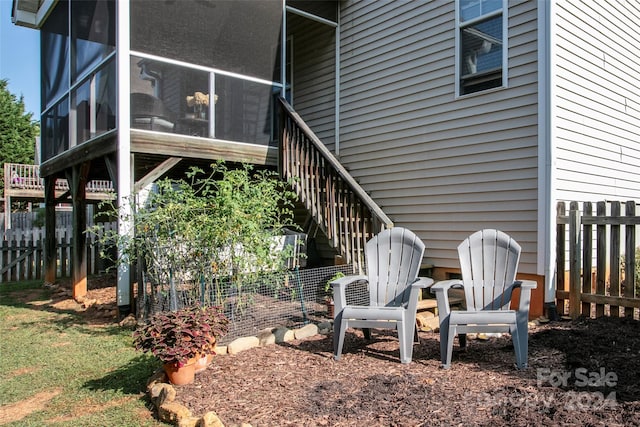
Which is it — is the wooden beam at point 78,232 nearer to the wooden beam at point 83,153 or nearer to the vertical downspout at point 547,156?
the wooden beam at point 83,153

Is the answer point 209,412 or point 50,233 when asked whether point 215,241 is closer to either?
point 209,412

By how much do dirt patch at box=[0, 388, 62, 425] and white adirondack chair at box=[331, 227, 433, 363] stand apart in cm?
207

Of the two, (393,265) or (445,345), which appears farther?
(393,265)

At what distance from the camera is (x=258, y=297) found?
4.57 metres

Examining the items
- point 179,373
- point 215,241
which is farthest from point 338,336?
point 215,241

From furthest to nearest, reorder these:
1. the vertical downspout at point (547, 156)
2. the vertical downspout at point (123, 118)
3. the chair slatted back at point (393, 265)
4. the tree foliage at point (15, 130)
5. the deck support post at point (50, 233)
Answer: the tree foliage at point (15, 130) < the deck support post at point (50, 233) < the vertical downspout at point (123, 118) < the vertical downspout at point (547, 156) < the chair slatted back at point (393, 265)

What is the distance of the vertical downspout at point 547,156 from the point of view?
4.71 meters

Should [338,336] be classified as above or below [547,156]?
below

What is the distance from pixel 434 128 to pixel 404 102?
65 cm

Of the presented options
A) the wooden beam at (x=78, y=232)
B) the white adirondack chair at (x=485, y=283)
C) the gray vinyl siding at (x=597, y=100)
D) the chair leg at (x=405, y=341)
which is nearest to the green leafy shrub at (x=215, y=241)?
the chair leg at (x=405, y=341)

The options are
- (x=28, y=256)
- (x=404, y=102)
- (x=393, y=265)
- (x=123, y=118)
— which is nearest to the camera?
(x=393, y=265)

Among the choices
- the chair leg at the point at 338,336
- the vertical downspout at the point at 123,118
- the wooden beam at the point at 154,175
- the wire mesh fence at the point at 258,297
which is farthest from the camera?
the wooden beam at the point at 154,175

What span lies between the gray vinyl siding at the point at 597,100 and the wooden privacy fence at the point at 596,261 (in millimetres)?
398

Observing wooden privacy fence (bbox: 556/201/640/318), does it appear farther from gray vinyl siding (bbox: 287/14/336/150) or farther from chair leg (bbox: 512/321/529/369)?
gray vinyl siding (bbox: 287/14/336/150)
